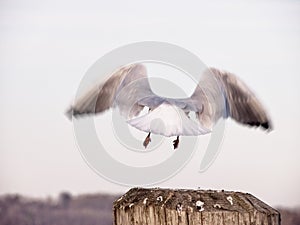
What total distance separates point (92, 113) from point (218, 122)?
1.05 feet

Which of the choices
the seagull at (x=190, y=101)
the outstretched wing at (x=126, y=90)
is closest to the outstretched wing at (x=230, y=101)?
the seagull at (x=190, y=101)

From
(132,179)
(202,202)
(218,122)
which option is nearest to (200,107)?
(218,122)

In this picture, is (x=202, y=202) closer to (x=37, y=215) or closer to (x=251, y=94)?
(x=251, y=94)

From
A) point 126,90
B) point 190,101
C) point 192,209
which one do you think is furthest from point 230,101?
point 192,209

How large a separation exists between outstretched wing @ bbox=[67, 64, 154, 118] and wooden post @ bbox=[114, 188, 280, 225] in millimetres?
531

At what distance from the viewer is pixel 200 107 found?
5.19ft

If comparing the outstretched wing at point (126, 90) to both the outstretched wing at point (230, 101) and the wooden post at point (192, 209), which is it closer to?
the outstretched wing at point (230, 101)

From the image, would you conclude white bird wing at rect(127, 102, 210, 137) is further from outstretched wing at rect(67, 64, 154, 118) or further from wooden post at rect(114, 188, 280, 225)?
Answer: wooden post at rect(114, 188, 280, 225)

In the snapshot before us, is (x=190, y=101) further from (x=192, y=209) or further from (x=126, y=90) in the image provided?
(x=192, y=209)

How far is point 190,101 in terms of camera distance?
157cm

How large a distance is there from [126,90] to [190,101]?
0.16m

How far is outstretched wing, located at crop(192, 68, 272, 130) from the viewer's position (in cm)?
157

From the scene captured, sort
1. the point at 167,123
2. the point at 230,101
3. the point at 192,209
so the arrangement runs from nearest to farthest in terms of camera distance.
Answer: the point at 192,209 → the point at 167,123 → the point at 230,101

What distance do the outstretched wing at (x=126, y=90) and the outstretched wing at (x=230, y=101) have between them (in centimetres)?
14
